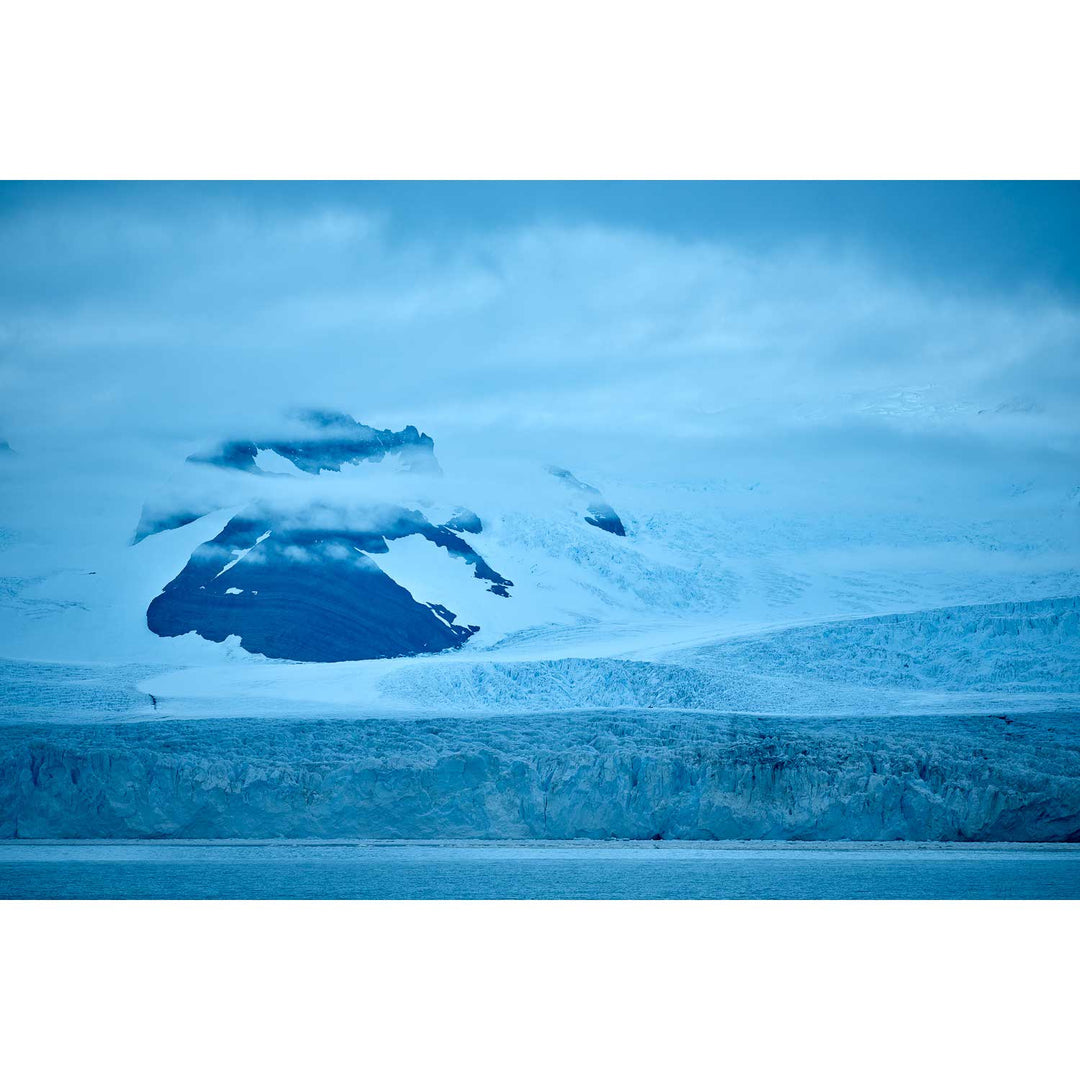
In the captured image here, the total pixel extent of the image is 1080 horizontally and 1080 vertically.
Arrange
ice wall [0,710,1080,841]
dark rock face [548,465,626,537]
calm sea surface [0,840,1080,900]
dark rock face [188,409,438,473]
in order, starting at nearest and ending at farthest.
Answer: calm sea surface [0,840,1080,900] → ice wall [0,710,1080,841] → dark rock face [188,409,438,473] → dark rock face [548,465,626,537]

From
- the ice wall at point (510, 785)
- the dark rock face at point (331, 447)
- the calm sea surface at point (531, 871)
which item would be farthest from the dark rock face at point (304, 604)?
the calm sea surface at point (531, 871)

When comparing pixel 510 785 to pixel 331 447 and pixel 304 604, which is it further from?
pixel 331 447

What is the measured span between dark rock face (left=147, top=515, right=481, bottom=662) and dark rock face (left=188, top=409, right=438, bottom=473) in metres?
0.34

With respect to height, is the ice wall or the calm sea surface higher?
the ice wall

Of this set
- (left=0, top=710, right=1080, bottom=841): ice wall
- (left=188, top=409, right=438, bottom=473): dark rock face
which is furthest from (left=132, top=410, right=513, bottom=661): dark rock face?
(left=0, top=710, right=1080, bottom=841): ice wall

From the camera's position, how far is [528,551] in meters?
7.95

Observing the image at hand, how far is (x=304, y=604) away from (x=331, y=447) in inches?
33.7

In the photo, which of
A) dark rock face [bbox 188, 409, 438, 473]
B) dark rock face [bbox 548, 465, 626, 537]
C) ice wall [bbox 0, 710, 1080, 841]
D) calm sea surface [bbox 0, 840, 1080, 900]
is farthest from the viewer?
dark rock face [bbox 548, 465, 626, 537]

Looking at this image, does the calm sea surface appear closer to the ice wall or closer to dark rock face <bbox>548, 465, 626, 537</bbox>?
the ice wall

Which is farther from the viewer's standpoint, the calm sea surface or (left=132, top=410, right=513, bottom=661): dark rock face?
(left=132, top=410, right=513, bottom=661): dark rock face

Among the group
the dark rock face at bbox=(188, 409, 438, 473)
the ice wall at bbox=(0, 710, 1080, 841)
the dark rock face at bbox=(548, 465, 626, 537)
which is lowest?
the ice wall at bbox=(0, 710, 1080, 841)

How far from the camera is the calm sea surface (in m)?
6.75

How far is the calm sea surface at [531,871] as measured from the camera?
22.1ft

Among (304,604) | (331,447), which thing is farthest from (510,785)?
(331,447)
